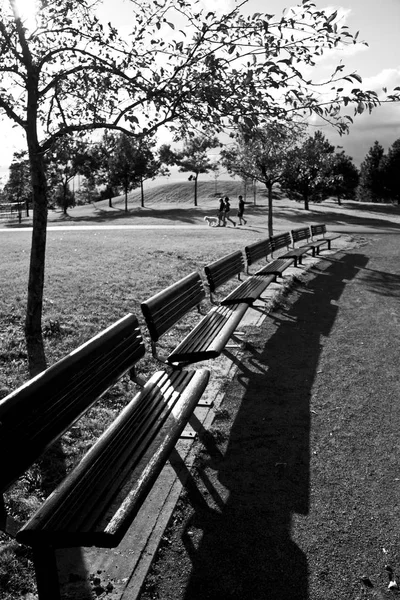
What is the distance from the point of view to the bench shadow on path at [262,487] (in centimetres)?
272

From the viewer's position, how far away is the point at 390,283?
11750 millimetres

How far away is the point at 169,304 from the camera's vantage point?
5.76 m

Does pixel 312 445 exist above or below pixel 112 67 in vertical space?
below

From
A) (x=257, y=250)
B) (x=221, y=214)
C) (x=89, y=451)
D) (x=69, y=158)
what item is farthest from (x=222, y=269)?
(x=221, y=214)

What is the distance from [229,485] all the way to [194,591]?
101 centimetres

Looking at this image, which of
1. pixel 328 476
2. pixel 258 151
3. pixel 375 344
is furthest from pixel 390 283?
pixel 328 476

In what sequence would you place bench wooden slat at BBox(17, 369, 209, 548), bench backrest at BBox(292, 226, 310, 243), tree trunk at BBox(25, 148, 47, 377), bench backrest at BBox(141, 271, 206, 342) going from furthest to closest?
bench backrest at BBox(292, 226, 310, 243), bench backrest at BBox(141, 271, 206, 342), tree trunk at BBox(25, 148, 47, 377), bench wooden slat at BBox(17, 369, 209, 548)

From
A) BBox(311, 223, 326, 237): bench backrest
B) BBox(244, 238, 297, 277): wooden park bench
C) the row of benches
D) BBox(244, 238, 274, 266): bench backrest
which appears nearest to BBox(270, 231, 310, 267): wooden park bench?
BBox(244, 238, 297, 277): wooden park bench

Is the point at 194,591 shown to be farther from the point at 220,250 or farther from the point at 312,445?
the point at 220,250

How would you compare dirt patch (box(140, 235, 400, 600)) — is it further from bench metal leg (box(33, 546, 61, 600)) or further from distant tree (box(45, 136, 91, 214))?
distant tree (box(45, 136, 91, 214))

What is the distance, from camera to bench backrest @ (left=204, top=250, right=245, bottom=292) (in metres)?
7.77

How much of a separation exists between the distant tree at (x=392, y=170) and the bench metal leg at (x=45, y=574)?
235 ft

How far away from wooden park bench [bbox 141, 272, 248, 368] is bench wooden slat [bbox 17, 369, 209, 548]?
848 mm

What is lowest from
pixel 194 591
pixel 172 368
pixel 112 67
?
pixel 194 591
